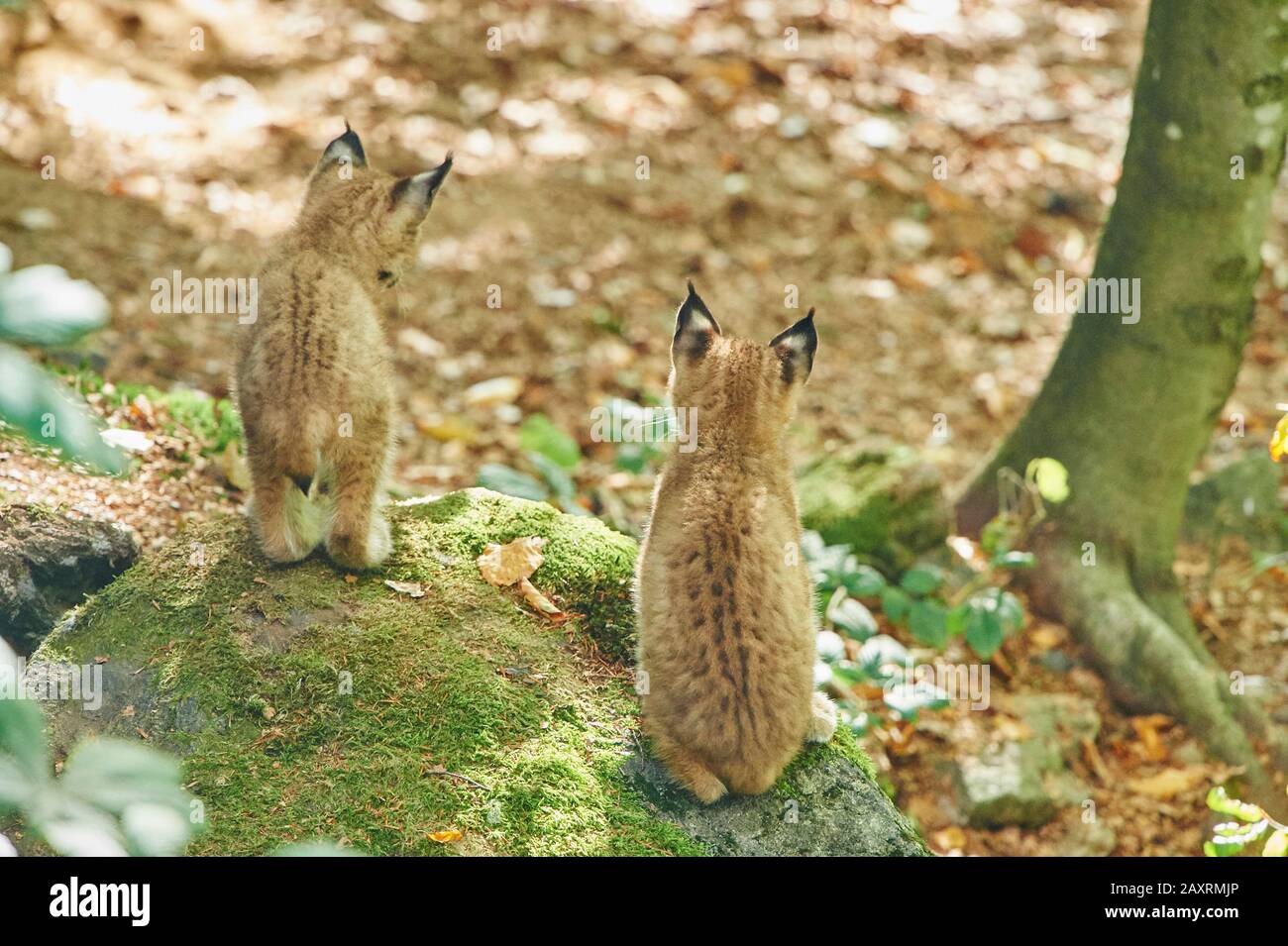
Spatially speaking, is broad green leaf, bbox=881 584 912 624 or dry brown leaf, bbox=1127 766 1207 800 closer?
broad green leaf, bbox=881 584 912 624

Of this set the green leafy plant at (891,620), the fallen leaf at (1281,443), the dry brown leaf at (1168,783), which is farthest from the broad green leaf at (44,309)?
the dry brown leaf at (1168,783)

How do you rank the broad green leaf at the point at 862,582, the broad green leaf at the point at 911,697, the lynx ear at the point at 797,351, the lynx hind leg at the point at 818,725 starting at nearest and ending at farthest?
the lynx hind leg at the point at 818,725, the lynx ear at the point at 797,351, the broad green leaf at the point at 911,697, the broad green leaf at the point at 862,582

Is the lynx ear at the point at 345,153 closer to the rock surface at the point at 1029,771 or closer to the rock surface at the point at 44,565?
the rock surface at the point at 44,565

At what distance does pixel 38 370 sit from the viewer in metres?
1.65

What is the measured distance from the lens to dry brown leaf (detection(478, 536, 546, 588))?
4949 millimetres

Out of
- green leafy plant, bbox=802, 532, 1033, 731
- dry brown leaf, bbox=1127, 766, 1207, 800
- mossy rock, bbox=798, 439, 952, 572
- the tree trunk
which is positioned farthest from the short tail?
dry brown leaf, bbox=1127, 766, 1207, 800

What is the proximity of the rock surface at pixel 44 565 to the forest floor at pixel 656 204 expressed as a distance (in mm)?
1623

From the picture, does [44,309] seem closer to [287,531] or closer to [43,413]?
[43,413]

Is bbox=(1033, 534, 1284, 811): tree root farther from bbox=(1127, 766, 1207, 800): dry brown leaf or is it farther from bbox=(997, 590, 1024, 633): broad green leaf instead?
bbox=(997, 590, 1024, 633): broad green leaf

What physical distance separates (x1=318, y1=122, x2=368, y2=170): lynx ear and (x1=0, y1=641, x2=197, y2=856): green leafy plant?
3772 millimetres

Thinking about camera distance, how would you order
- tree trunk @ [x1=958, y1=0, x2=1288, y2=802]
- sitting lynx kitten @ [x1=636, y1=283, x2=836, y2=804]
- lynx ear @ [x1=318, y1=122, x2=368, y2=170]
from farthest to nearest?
1. tree trunk @ [x1=958, y1=0, x2=1288, y2=802]
2. lynx ear @ [x1=318, y1=122, x2=368, y2=170]
3. sitting lynx kitten @ [x1=636, y1=283, x2=836, y2=804]

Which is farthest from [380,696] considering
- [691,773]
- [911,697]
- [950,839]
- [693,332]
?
[950,839]

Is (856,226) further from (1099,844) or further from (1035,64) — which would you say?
(1099,844)

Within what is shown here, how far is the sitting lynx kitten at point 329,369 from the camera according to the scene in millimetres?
4480
